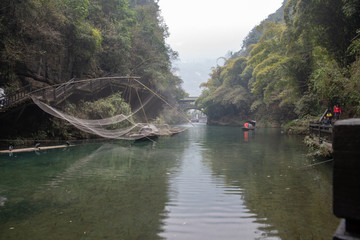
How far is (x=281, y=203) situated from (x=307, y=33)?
11.1 metres

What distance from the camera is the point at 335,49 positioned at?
440 inches

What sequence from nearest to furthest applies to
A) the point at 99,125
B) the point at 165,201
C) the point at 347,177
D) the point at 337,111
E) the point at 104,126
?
the point at 347,177, the point at 165,201, the point at 337,111, the point at 99,125, the point at 104,126

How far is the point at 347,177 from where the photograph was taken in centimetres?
96

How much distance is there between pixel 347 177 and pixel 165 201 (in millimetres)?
4446

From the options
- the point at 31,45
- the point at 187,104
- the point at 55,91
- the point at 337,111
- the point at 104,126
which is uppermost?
the point at 187,104

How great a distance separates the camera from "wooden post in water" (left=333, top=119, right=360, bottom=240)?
93 centimetres

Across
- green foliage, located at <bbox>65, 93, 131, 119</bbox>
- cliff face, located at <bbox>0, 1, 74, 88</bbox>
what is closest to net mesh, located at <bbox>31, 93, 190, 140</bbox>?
green foliage, located at <bbox>65, 93, 131, 119</bbox>

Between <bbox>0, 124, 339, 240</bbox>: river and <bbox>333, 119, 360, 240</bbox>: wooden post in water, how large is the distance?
114 inches

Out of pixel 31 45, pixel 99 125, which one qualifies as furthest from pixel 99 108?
pixel 31 45

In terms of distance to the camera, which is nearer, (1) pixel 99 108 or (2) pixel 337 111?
(2) pixel 337 111

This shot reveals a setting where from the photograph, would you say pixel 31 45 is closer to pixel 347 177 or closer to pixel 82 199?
pixel 82 199

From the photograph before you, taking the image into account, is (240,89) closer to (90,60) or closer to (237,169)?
(90,60)

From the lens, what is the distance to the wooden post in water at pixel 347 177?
3.07 ft

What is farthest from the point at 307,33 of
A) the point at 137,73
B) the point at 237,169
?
the point at 137,73
